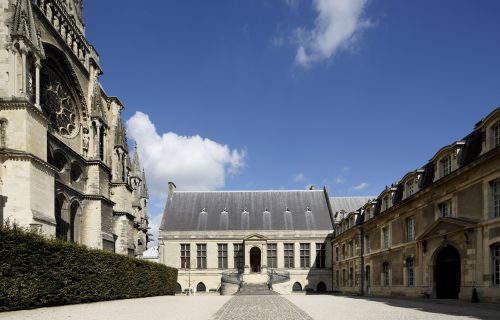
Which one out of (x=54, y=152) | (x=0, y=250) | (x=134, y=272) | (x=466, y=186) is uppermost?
(x=54, y=152)

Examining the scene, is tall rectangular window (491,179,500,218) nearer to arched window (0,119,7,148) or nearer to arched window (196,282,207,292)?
arched window (0,119,7,148)

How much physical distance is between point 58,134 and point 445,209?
2240cm

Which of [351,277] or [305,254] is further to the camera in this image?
A: [305,254]

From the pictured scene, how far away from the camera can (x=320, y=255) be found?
142 ft

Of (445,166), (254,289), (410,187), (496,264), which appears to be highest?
(445,166)

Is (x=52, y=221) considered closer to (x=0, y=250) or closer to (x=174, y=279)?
(x=0, y=250)

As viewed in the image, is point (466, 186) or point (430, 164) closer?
point (466, 186)

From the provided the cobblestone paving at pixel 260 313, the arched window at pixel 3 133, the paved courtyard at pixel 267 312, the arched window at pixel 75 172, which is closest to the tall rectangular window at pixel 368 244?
the paved courtyard at pixel 267 312

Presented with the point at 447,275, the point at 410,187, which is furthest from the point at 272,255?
the point at 447,275

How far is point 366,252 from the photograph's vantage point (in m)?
30.0

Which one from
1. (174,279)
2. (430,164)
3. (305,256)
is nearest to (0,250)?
(430,164)

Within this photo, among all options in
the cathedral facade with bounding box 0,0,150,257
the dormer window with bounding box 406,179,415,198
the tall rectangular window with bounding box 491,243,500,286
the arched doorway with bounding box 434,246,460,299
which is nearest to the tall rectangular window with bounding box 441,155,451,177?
the dormer window with bounding box 406,179,415,198

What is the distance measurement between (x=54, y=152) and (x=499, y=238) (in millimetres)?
22669

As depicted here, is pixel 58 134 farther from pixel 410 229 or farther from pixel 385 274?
pixel 385 274
